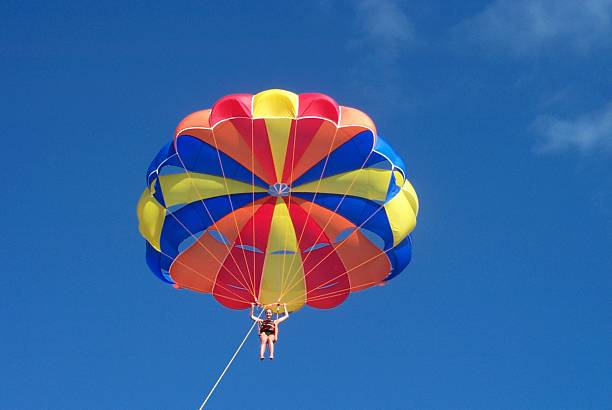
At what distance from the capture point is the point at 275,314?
19.3 metres

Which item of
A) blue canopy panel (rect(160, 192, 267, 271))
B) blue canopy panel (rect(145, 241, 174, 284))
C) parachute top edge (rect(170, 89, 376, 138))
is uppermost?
parachute top edge (rect(170, 89, 376, 138))

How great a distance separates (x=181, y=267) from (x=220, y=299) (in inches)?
39.5

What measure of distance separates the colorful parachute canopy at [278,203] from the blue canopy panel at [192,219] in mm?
18

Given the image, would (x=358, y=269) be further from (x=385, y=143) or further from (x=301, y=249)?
(x=385, y=143)

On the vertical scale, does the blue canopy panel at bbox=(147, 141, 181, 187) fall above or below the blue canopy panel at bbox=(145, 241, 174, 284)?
above

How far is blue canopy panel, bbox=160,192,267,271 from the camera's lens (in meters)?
18.8

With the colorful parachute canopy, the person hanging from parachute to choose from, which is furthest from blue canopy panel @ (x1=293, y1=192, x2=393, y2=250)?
the person hanging from parachute

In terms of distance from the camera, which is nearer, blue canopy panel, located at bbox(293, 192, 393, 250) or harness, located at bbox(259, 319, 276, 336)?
harness, located at bbox(259, 319, 276, 336)

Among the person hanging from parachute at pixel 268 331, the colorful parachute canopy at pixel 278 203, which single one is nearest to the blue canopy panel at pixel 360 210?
the colorful parachute canopy at pixel 278 203

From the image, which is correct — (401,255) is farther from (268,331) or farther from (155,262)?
(155,262)

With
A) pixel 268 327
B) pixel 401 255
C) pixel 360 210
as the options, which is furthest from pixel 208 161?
pixel 401 255

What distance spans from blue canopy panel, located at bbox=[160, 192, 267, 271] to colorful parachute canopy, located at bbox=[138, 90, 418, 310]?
2cm

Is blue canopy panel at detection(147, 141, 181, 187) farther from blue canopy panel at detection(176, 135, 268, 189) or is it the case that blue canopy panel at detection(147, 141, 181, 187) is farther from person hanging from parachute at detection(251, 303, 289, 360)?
person hanging from parachute at detection(251, 303, 289, 360)

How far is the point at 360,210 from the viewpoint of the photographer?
18.8 metres
